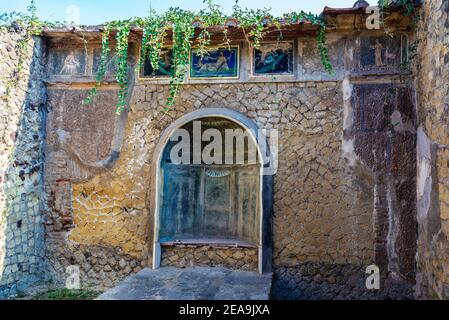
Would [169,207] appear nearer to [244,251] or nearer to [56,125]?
[244,251]

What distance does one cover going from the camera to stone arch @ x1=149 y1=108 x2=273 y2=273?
502cm

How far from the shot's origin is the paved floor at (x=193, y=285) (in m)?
4.06

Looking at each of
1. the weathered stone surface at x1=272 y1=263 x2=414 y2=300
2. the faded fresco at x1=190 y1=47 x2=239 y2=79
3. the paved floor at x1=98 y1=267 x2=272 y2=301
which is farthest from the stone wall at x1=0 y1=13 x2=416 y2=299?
the paved floor at x1=98 y1=267 x2=272 y2=301

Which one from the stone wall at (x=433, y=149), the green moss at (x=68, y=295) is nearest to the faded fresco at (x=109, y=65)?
the green moss at (x=68, y=295)

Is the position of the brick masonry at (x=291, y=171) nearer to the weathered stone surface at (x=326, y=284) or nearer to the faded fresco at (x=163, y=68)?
the weathered stone surface at (x=326, y=284)

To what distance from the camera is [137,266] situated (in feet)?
17.4

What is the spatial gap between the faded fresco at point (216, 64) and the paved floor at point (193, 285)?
260 centimetres

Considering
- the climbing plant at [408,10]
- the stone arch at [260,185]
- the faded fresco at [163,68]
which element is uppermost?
the climbing plant at [408,10]

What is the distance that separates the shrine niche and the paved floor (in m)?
2.96

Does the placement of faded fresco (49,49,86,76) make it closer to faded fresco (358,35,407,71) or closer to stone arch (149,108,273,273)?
stone arch (149,108,273,273)

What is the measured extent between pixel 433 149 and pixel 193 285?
3008 millimetres
